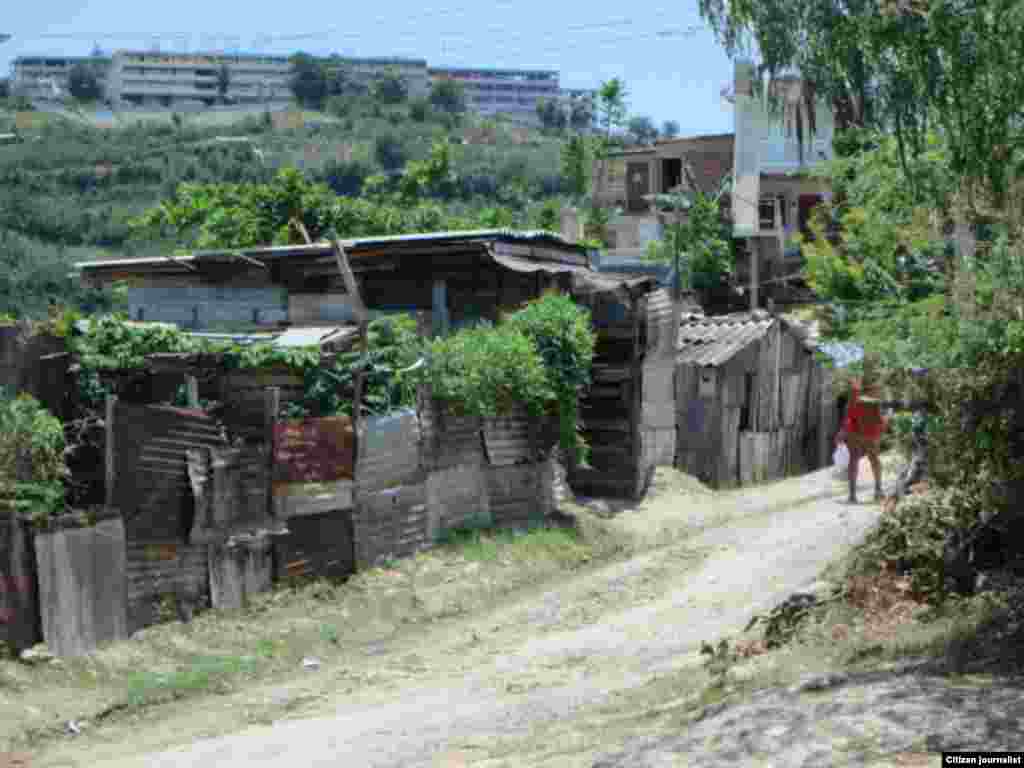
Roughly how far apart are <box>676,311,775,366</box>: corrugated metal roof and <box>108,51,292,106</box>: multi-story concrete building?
90567mm

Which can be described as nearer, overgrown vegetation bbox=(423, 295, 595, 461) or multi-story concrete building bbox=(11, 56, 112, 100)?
overgrown vegetation bbox=(423, 295, 595, 461)

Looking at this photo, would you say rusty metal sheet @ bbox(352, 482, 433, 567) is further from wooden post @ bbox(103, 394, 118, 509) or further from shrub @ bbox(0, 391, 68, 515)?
shrub @ bbox(0, 391, 68, 515)

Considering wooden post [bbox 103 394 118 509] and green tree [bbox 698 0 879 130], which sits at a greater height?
green tree [bbox 698 0 879 130]

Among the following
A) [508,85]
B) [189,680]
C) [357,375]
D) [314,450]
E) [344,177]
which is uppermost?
[508,85]

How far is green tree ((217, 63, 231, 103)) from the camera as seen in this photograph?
120438mm

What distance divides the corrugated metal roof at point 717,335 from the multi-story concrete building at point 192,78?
297 ft

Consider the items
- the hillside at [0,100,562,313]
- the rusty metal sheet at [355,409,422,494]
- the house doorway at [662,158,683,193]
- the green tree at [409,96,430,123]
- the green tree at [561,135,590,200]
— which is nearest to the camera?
the rusty metal sheet at [355,409,422,494]

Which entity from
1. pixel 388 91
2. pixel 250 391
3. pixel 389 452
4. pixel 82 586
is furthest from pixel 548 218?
pixel 388 91

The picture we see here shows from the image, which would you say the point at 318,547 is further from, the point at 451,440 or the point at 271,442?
the point at 451,440

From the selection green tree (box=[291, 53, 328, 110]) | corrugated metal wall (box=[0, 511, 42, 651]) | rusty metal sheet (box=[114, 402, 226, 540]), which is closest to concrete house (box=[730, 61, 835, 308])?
rusty metal sheet (box=[114, 402, 226, 540])

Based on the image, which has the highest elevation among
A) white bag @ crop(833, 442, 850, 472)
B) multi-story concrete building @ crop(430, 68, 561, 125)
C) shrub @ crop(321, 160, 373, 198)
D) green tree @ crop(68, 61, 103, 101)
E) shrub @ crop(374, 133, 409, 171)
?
multi-story concrete building @ crop(430, 68, 561, 125)

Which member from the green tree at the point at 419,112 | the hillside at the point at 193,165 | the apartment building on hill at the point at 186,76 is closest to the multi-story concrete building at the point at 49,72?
the apartment building on hill at the point at 186,76

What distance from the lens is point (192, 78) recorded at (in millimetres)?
129500

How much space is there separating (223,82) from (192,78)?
9423 mm
